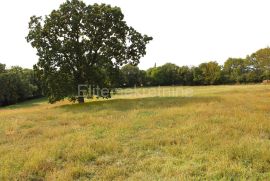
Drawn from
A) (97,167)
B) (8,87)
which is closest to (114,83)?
(97,167)

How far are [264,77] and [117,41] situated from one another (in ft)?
213

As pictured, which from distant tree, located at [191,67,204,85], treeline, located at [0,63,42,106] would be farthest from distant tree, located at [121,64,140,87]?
treeline, located at [0,63,42,106]

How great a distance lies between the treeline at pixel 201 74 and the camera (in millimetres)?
89000

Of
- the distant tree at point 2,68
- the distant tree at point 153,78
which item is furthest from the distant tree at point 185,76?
the distant tree at point 2,68

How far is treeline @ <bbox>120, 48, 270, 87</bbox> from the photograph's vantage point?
8900cm

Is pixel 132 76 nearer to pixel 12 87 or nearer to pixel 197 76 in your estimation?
pixel 197 76

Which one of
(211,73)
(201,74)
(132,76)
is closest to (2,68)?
(132,76)

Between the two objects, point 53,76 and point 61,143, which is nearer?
point 61,143

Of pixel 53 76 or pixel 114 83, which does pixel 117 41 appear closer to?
pixel 114 83

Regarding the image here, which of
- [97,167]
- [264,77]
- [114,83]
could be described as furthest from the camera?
[264,77]

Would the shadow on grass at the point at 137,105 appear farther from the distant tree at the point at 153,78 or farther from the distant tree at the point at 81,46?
the distant tree at the point at 153,78

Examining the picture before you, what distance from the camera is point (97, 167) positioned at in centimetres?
727

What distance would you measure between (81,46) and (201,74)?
73.0 meters

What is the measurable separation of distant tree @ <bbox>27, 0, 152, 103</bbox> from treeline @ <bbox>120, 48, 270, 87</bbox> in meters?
61.0
